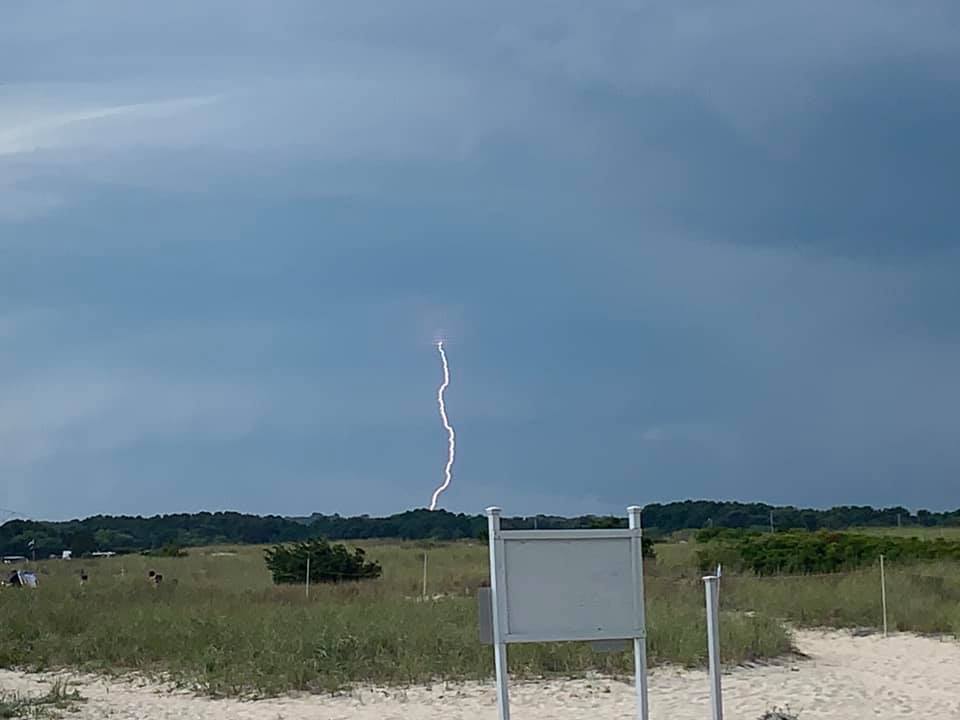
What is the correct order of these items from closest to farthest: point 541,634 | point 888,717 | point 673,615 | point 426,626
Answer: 1. point 541,634
2. point 888,717
3. point 426,626
4. point 673,615

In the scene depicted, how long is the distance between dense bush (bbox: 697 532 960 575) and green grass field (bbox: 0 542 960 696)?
5.01 metres

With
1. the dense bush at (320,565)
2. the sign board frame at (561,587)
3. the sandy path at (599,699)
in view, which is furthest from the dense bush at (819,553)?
Result: the sign board frame at (561,587)

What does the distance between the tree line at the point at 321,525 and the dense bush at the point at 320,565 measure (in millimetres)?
26261

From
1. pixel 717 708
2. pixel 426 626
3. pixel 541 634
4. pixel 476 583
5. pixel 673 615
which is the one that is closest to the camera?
pixel 541 634

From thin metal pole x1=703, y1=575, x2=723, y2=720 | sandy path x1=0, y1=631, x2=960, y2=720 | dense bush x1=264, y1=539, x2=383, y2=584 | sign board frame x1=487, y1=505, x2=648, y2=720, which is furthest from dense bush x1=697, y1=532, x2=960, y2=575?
sign board frame x1=487, y1=505, x2=648, y2=720

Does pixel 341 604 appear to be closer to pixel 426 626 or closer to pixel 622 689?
pixel 426 626

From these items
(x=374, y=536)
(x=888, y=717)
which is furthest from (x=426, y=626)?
(x=374, y=536)

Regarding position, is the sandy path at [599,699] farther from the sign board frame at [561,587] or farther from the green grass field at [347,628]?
the sign board frame at [561,587]

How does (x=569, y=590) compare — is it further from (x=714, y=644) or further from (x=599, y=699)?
(x=599, y=699)

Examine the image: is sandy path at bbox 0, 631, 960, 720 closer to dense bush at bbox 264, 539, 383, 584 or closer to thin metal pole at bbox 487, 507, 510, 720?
thin metal pole at bbox 487, 507, 510, 720

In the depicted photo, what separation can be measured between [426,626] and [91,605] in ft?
21.6

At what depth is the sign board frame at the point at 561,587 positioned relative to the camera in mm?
8391

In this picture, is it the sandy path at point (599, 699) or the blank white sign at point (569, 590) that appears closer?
the blank white sign at point (569, 590)

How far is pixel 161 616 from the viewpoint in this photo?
700 inches
